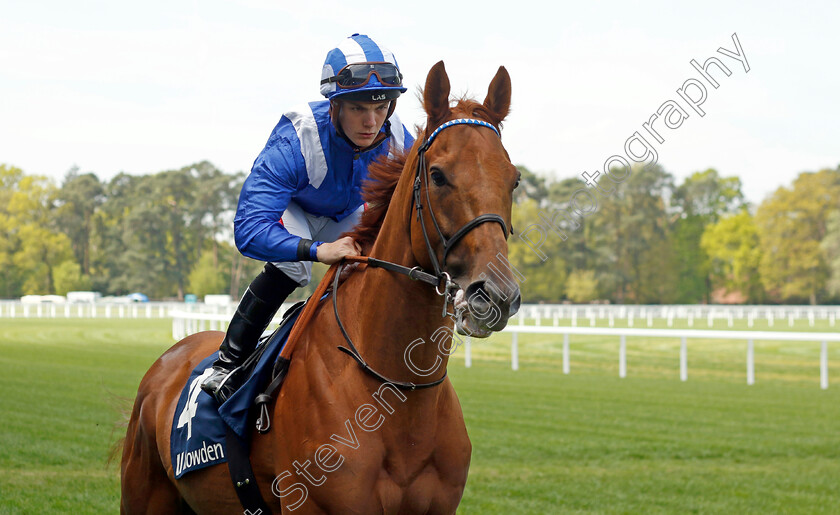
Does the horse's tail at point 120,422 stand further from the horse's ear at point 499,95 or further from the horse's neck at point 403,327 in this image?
the horse's ear at point 499,95

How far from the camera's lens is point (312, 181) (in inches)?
127

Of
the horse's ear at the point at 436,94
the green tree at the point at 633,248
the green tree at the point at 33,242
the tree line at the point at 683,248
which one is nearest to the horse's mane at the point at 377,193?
the horse's ear at the point at 436,94

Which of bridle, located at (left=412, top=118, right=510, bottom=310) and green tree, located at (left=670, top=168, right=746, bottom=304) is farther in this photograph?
green tree, located at (left=670, top=168, right=746, bottom=304)

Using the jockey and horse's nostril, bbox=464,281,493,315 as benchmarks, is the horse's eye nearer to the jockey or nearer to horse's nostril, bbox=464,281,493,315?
horse's nostril, bbox=464,281,493,315

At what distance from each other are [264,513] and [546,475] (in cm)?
453

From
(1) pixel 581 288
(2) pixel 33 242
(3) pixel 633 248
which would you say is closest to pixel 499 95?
(1) pixel 581 288

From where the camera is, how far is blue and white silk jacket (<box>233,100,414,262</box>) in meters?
2.99

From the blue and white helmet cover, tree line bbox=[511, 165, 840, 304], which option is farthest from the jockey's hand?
tree line bbox=[511, 165, 840, 304]

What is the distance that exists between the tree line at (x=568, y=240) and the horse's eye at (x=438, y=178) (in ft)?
181

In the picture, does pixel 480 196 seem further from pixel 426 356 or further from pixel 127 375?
pixel 127 375

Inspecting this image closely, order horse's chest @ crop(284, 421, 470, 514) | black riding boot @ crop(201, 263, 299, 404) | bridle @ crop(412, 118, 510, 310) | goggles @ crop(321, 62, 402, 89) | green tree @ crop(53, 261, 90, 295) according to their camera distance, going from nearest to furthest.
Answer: bridle @ crop(412, 118, 510, 310) < horse's chest @ crop(284, 421, 470, 514) < goggles @ crop(321, 62, 402, 89) < black riding boot @ crop(201, 263, 299, 404) < green tree @ crop(53, 261, 90, 295)

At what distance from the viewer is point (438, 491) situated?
108 inches

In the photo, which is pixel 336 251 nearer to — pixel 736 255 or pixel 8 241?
pixel 736 255

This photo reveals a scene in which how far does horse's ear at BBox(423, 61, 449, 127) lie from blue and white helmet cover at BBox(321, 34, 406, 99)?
18.0 inches
